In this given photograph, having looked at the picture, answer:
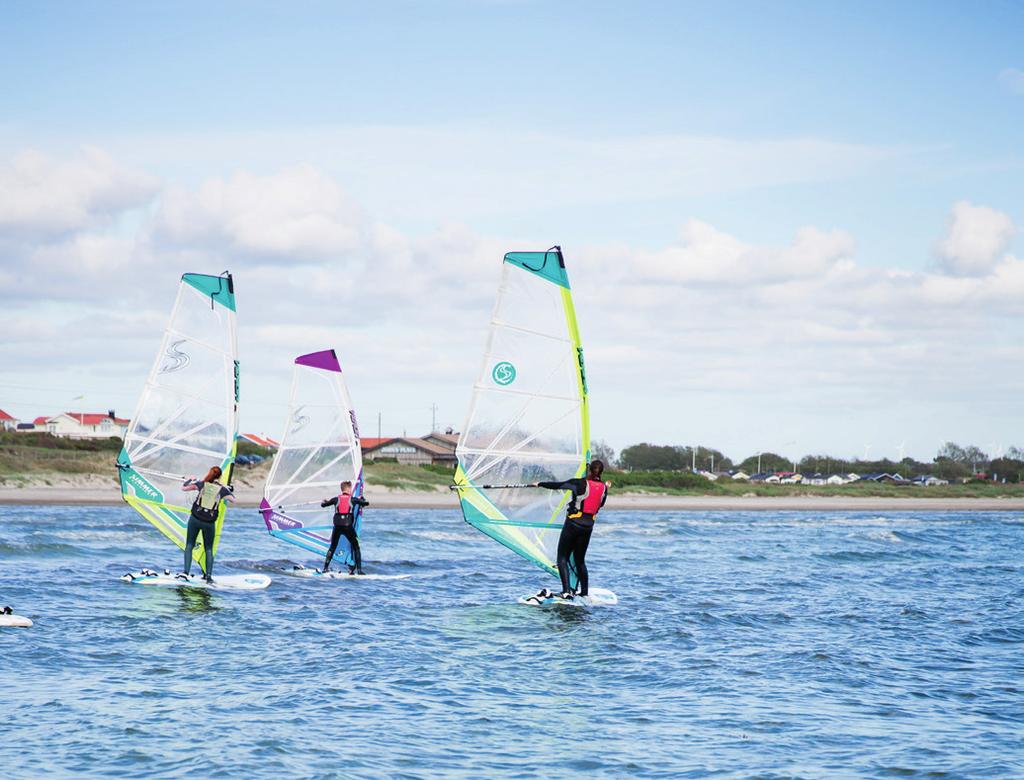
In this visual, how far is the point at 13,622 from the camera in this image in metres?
12.8

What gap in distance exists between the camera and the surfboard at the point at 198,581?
1684 cm

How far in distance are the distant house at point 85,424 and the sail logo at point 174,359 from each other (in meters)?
98.2

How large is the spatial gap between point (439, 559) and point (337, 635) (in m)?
11.1

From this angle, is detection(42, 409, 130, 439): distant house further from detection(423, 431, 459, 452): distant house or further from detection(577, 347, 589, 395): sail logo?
detection(577, 347, 589, 395): sail logo

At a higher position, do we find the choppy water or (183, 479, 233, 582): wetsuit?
(183, 479, 233, 582): wetsuit

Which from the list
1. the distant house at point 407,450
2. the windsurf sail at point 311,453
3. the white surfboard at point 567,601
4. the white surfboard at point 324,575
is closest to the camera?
the white surfboard at point 567,601

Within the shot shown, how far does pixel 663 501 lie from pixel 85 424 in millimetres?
74610

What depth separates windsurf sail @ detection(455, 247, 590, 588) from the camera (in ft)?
49.3

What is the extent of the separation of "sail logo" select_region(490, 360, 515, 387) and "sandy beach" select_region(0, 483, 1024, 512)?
29.1m

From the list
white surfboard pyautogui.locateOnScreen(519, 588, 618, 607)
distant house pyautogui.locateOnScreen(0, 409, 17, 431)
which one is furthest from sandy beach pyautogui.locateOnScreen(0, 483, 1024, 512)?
distant house pyautogui.locateOnScreen(0, 409, 17, 431)

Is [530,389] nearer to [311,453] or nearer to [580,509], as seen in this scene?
[580,509]

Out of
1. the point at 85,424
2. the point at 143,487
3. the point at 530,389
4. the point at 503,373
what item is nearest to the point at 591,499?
the point at 530,389

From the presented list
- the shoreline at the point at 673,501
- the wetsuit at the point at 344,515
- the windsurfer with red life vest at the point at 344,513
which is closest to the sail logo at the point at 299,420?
the windsurfer with red life vest at the point at 344,513

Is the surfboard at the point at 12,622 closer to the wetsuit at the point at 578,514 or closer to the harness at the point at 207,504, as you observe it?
the harness at the point at 207,504
